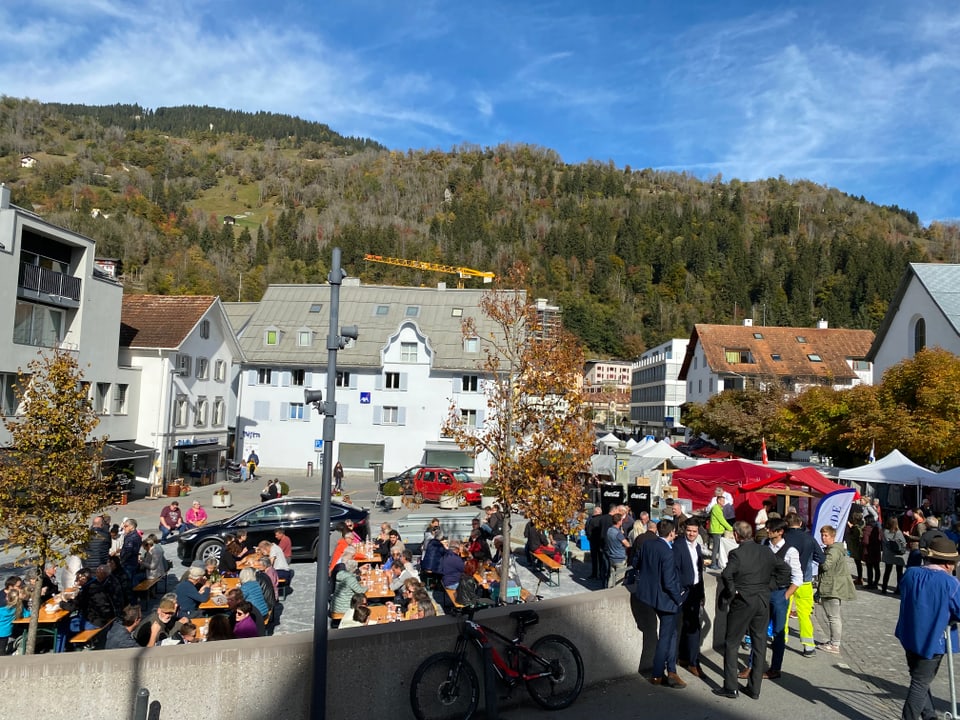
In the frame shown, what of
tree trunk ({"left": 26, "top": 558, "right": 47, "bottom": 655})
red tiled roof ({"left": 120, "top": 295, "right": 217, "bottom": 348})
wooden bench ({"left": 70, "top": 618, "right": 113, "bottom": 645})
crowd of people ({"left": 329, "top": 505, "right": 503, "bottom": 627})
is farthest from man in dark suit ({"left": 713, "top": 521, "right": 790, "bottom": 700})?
red tiled roof ({"left": 120, "top": 295, "right": 217, "bottom": 348})

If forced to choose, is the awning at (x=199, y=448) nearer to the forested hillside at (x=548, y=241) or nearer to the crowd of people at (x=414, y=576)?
the crowd of people at (x=414, y=576)

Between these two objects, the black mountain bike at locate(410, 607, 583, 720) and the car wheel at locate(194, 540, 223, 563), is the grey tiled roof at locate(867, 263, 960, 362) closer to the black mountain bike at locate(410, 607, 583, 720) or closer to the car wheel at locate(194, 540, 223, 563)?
→ the car wheel at locate(194, 540, 223, 563)

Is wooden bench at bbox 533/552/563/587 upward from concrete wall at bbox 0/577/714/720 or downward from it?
downward

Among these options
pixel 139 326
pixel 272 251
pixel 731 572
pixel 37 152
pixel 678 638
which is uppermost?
pixel 37 152

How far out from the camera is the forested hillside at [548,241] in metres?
137

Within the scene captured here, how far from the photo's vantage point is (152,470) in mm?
35344

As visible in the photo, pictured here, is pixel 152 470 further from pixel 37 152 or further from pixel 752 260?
pixel 37 152

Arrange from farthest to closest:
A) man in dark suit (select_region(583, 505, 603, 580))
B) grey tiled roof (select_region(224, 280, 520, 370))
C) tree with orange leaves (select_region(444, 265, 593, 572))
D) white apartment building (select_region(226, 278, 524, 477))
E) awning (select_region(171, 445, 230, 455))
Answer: grey tiled roof (select_region(224, 280, 520, 370)) < white apartment building (select_region(226, 278, 524, 477)) < awning (select_region(171, 445, 230, 455)) < man in dark suit (select_region(583, 505, 603, 580)) < tree with orange leaves (select_region(444, 265, 593, 572))

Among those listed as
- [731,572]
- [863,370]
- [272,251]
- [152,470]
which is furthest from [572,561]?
[272,251]

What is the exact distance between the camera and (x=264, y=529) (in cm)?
1761

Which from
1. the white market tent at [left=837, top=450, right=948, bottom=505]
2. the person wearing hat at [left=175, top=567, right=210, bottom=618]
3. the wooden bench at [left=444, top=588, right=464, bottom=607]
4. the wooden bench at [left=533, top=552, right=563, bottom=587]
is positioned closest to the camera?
the person wearing hat at [left=175, top=567, right=210, bottom=618]

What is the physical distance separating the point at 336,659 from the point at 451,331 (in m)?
40.2

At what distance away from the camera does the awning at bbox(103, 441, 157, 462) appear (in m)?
31.6

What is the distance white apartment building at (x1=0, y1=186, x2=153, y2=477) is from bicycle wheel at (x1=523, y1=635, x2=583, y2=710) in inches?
896
